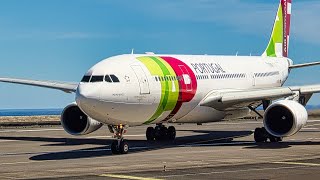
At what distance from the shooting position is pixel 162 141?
31.7 metres

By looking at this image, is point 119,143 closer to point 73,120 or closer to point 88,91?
point 88,91

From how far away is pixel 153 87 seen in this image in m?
25.5

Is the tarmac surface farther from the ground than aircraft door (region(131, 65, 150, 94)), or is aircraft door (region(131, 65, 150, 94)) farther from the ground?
aircraft door (region(131, 65, 150, 94))

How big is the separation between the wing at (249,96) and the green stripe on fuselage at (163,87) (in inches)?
117

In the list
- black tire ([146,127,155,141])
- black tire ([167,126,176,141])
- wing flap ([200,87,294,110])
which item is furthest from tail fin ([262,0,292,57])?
black tire ([146,127,155,141])

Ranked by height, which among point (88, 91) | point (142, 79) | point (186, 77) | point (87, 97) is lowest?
point (87, 97)

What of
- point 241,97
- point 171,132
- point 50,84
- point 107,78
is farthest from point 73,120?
point 241,97

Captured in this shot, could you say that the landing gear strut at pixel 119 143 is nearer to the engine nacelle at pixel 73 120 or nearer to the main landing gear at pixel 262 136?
the engine nacelle at pixel 73 120

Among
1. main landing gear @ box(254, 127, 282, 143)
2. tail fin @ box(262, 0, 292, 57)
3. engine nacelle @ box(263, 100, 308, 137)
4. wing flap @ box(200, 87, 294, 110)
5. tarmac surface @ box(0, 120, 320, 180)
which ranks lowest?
tarmac surface @ box(0, 120, 320, 180)

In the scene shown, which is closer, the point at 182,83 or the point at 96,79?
the point at 96,79

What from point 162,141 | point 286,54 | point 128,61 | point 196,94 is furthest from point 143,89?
point 286,54

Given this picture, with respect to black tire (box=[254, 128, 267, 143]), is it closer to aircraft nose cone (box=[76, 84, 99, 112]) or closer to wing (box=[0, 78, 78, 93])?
wing (box=[0, 78, 78, 93])

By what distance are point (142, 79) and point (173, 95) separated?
237 cm

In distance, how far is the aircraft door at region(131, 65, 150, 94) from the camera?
24.9 metres
